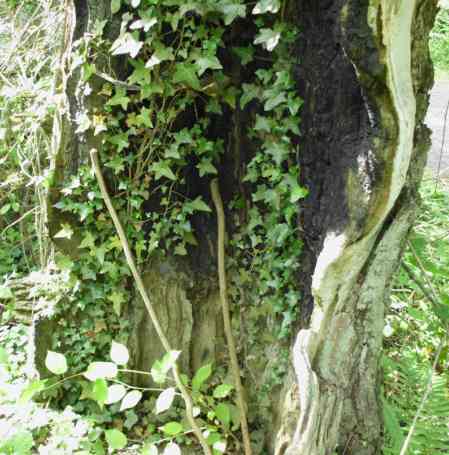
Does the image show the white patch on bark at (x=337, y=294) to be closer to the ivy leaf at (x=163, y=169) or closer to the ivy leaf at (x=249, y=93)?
the ivy leaf at (x=249, y=93)

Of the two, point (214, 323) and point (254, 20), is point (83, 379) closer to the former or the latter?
point (214, 323)

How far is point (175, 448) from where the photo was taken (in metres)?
2.03

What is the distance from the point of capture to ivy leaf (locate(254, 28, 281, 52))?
6.05ft

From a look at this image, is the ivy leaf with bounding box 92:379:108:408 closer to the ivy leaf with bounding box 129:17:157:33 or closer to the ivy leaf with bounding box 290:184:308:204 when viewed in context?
the ivy leaf with bounding box 290:184:308:204

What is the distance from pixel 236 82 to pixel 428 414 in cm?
166

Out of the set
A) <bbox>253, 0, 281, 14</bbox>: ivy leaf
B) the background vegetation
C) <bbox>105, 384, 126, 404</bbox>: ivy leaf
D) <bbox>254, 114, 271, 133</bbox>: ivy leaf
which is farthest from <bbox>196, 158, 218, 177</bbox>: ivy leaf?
<bbox>105, 384, 126, 404</bbox>: ivy leaf

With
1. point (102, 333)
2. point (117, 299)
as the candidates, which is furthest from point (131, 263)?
point (102, 333)

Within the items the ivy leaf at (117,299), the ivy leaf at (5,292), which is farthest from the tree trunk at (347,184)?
the ivy leaf at (5,292)

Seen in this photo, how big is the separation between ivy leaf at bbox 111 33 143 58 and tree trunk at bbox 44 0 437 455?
104mm

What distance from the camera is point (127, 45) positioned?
2.02 meters

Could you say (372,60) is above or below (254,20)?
below

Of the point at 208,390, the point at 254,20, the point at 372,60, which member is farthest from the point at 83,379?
the point at 372,60

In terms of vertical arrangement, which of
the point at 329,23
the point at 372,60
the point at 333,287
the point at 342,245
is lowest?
the point at 333,287

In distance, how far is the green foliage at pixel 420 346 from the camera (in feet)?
7.44
